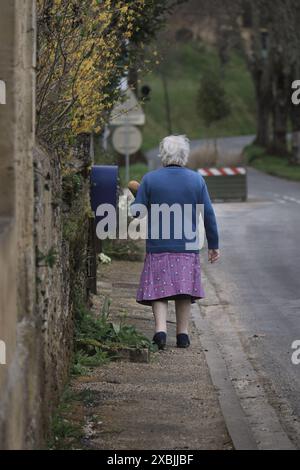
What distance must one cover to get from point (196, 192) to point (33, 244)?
3559mm

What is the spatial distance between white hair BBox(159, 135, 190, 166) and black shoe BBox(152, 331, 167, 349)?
135 cm

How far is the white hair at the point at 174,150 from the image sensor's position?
409 inches

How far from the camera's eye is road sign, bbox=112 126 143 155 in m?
25.2

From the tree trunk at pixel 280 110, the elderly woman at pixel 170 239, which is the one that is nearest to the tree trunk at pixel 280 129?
the tree trunk at pixel 280 110

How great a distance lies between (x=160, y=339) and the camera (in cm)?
1048

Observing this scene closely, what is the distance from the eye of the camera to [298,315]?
13031 mm

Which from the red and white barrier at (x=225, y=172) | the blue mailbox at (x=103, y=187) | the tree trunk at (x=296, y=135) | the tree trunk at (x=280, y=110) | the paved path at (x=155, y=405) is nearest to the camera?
the paved path at (x=155, y=405)

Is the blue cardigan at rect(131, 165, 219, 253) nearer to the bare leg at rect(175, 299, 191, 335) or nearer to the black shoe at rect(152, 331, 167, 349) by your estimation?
the bare leg at rect(175, 299, 191, 335)

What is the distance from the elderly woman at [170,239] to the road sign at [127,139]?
14697mm

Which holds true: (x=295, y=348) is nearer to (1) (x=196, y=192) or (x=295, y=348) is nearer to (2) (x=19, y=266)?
(1) (x=196, y=192)

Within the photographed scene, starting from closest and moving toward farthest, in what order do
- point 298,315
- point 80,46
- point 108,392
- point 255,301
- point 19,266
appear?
point 19,266 → point 108,392 → point 80,46 → point 298,315 → point 255,301

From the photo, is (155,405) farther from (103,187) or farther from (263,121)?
(263,121)

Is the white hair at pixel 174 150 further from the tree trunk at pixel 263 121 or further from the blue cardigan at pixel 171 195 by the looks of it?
the tree trunk at pixel 263 121

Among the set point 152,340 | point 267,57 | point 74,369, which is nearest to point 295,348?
point 152,340
